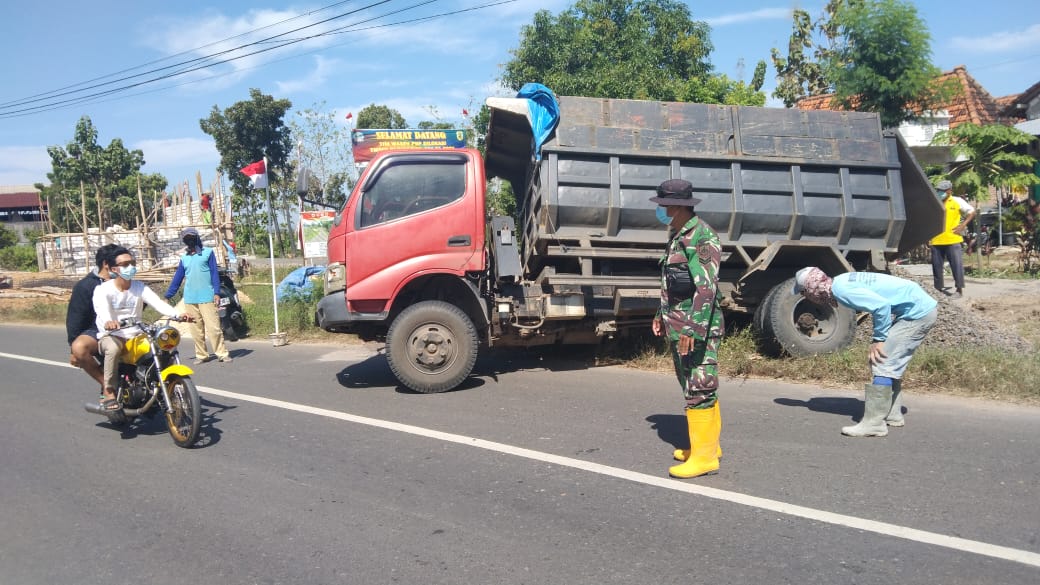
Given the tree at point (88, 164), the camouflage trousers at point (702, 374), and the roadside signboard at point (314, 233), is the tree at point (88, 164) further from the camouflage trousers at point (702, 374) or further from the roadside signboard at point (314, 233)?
the camouflage trousers at point (702, 374)

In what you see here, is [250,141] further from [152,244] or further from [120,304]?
[120,304]

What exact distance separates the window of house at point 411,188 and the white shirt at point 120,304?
1.92 metres

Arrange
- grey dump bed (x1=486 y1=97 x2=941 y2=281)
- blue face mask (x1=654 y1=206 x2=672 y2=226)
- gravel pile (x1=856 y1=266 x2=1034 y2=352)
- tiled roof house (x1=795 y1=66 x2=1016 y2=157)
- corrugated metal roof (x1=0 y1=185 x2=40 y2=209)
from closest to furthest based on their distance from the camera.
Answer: blue face mask (x1=654 y1=206 x2=672 y2=226) → grey dump bed (x1=486 y1=97 x2=941 y2=281) → gravel pile (x1=856 y1=266 x2=1034 y2=352) → tiled roof house (x1=795 y1=66 x2=1016 y2=157) → corrugated metal roof (x1=0 y1=185 x2=40 y2=209)

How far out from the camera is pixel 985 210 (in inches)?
837

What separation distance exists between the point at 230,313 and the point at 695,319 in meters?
9.22

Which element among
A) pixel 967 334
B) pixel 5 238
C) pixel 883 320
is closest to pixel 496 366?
pixel 883 320

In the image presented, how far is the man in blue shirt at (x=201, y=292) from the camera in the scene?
9633 millimetres

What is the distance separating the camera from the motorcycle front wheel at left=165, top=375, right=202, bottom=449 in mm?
5488

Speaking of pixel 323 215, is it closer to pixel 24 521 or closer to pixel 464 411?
pixel 464 411

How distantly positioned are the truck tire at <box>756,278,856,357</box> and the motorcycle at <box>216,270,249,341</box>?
313 inches

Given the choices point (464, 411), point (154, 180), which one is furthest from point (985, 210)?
point (154, 180)

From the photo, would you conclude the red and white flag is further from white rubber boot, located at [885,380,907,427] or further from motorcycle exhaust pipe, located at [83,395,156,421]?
white rubber boot, located at [885,380,907,427]

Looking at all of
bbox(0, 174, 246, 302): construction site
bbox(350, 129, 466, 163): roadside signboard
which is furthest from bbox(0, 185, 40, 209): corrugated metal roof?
bbox(350, 129, 466, 163): roadside signboard

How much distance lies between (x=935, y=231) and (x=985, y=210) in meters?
16.3
